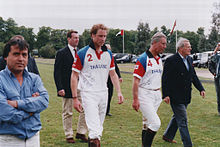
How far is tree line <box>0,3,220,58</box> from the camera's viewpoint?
7212cm

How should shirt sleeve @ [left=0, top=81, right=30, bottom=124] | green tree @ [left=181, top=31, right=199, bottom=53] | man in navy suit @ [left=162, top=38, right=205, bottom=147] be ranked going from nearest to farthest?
1. shirt sleeve @ [left=0, top=81, right=30, bottom=124]
2. man in navy suit @ [left=162, top=38, right=205, bottom=147]
3. green tree @ [left=181, top=31, right=199, bottom=53]

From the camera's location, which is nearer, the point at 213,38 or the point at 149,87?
the point at 149,87

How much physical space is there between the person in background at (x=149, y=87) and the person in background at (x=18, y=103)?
236 cm

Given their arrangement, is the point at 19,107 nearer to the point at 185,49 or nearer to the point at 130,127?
the point at 185,49

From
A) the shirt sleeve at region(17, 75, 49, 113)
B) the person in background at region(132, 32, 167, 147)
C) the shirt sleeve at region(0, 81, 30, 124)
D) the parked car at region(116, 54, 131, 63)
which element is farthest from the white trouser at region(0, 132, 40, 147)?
the parked car at region(116, 54, 131, 63)

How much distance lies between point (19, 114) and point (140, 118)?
21.1 feet

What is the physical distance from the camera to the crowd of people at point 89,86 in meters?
3.04

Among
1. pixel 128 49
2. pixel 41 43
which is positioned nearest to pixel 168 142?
pixel 128 49

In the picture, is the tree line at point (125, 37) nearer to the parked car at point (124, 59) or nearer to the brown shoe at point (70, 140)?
the parked car at point (124, 59)

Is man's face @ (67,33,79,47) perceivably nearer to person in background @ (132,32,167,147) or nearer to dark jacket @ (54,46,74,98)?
dark jacket @ (54,46,74,98)

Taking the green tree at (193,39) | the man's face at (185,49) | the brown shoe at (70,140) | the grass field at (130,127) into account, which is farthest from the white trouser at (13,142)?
the green tree at (193,39)

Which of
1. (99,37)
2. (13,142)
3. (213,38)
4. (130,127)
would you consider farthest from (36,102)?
(213,38)

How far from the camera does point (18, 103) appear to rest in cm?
299

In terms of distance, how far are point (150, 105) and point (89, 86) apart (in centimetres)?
123
